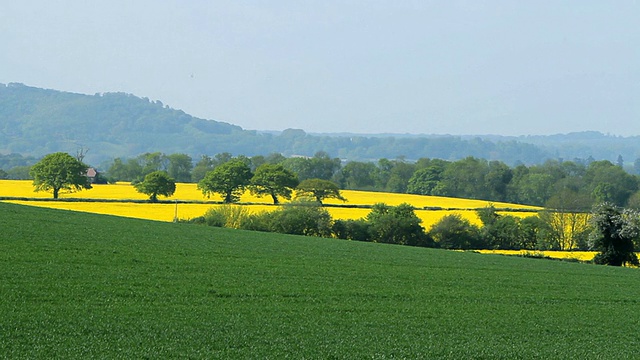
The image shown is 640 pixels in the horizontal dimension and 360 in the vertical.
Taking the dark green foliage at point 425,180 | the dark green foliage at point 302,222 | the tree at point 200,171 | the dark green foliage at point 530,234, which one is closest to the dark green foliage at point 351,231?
the dark green foliage at point 302,222

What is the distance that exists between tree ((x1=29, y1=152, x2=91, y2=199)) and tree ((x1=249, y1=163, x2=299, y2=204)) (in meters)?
16.6

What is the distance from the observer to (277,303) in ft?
72.7

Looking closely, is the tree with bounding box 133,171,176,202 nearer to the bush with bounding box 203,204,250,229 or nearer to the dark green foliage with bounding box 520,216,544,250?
the bush with bounding box 203,204,250,229

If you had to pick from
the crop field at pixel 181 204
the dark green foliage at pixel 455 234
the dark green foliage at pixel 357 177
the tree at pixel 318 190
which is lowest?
the dark green foliage at pixel 455 234

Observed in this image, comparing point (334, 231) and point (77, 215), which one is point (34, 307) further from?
point (334, 231)

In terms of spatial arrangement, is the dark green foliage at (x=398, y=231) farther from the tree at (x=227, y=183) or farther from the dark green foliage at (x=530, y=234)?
the tree at (x=227, y=183)

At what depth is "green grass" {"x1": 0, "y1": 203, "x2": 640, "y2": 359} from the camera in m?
17.1

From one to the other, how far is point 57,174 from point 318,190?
24.4 metres

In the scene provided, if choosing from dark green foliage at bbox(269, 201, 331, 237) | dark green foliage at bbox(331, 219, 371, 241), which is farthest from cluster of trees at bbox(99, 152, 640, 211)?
dark green foliage at bbox(269, 201, 331, 237)

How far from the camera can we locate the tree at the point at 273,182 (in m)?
76.5

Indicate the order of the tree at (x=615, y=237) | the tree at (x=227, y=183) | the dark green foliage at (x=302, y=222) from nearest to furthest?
the tree at (x=615, y=237) → the dark green foliage at (x=302, y=222) → the tree at (x=227, y=183)

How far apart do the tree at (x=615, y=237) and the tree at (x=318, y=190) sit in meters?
30.6

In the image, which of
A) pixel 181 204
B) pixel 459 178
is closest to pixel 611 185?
pixel 459 178

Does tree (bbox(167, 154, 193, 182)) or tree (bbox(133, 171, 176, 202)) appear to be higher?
tree (bbox(167, 154, 193, 182))
